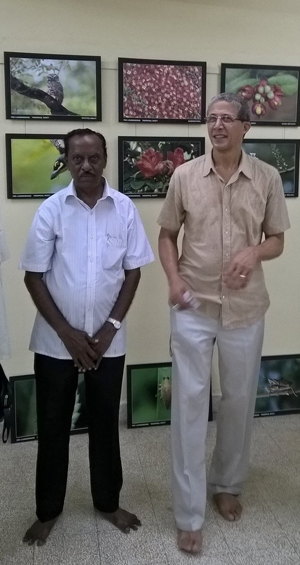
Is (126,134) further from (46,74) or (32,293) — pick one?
(32,293)

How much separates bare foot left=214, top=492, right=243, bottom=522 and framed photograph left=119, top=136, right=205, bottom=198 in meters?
1.46

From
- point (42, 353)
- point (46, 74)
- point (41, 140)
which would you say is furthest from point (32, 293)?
point (46, 74)

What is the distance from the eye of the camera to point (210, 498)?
2.31 meters

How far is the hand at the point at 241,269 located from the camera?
183 centimetres

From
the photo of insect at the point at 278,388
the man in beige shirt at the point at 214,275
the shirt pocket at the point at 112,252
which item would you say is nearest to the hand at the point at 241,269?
the man in beige shirt at the point at 214,275

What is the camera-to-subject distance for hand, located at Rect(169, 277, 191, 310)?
75.7 inches

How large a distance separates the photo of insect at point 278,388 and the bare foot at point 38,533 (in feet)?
4.96

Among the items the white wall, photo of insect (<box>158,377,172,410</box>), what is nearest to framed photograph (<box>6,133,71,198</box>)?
the white wall

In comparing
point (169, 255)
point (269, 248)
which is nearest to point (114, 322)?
point (169, 255)

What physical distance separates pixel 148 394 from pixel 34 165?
133cm

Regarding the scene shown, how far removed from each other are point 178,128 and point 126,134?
28cm

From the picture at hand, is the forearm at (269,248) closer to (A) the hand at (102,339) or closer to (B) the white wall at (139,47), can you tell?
(A) the hand at (102,339)

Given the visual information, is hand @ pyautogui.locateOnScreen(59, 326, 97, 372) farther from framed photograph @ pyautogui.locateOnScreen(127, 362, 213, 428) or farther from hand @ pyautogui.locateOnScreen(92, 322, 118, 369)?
framed photograph @ pyautogui.locateOnScreen(127, 362, 213, 428)

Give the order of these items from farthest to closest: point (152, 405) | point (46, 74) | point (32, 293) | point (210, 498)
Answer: point (152, 405) → point (46, 74) → point (210, 498) → point (32, 293)
